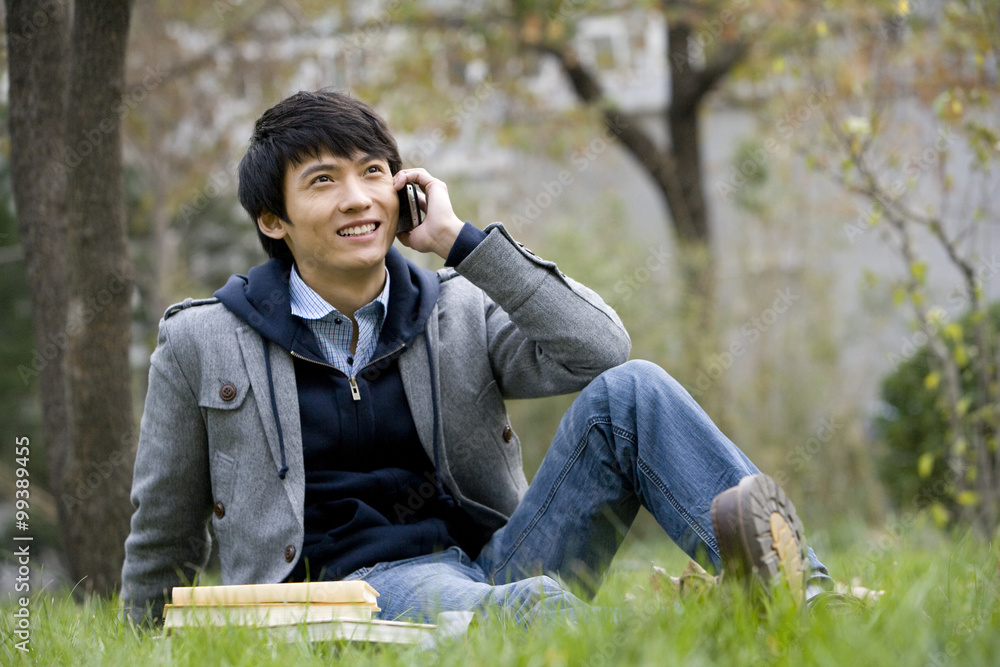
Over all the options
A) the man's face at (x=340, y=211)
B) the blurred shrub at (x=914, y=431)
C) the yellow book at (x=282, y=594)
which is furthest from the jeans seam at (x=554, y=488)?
the blurred shrub at (x=914, y=431)

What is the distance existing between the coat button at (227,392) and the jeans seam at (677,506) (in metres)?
1.02

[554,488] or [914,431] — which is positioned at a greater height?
[554,488]

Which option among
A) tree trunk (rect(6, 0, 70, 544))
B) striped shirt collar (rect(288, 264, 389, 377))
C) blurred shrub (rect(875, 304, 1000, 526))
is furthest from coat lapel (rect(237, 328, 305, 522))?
blurred shrub (rect(875, 304, 1000, 526))

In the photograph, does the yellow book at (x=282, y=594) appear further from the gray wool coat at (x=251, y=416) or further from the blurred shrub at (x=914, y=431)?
the blurred shrub at (x=914, y=431)

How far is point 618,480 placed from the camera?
2.17 meters

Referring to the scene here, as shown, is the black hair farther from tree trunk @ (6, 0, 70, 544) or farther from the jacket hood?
tree trunk @ (6, 0, 70, 544)

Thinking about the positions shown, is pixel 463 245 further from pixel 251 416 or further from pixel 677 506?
pixel 677 506

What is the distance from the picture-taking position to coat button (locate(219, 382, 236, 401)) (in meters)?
2.33

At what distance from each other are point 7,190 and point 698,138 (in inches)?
260

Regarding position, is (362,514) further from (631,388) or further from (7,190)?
(7,190)

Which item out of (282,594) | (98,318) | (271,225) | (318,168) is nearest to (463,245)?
(318,168)

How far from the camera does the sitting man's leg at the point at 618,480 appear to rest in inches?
79.0

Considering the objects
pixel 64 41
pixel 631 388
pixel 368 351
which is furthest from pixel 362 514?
pixel 64 41

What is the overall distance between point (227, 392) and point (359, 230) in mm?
530
